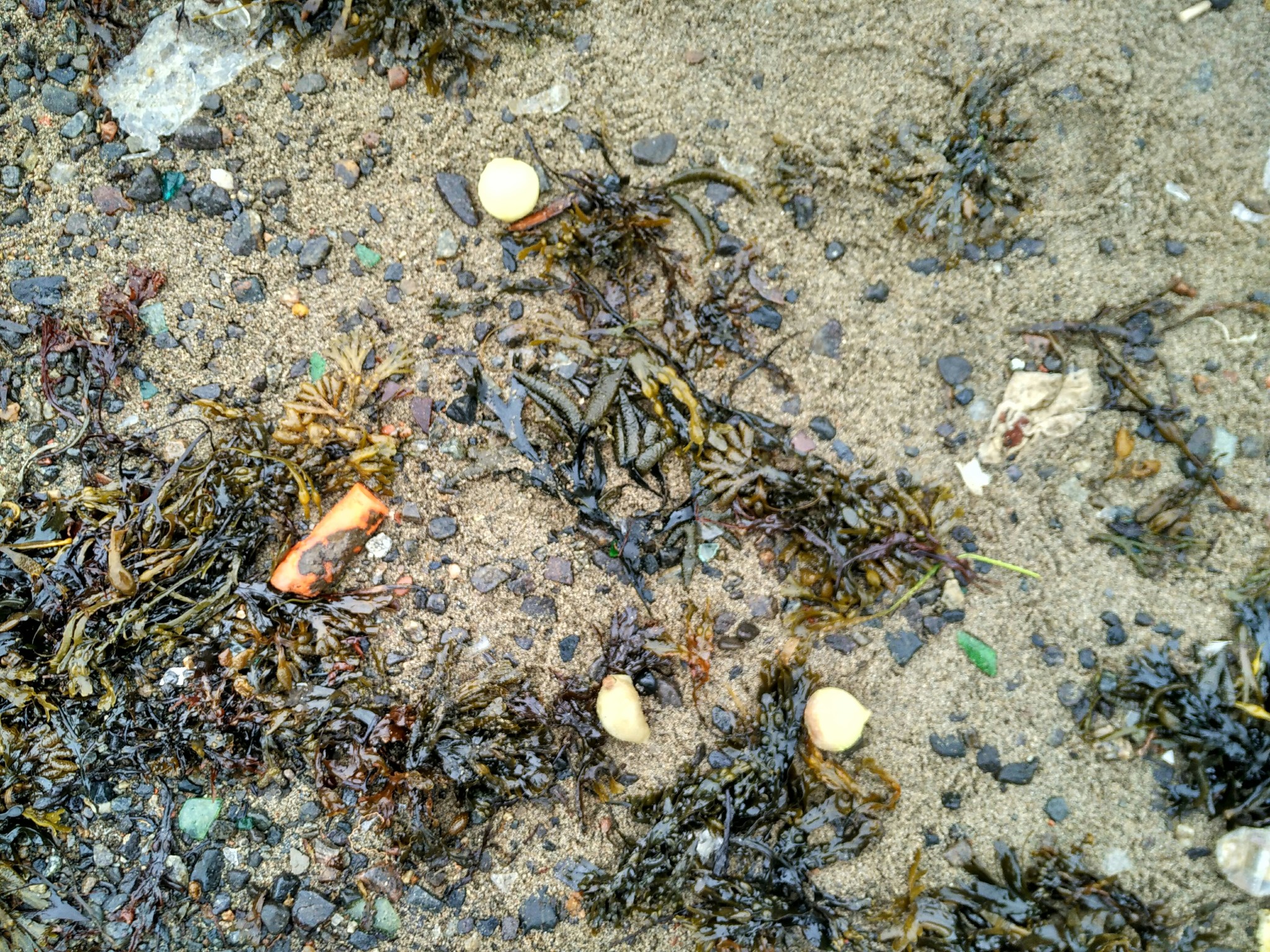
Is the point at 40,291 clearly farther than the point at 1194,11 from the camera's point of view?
Yes

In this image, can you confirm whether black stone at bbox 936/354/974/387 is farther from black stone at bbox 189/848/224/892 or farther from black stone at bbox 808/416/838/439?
black stone at bbox 189/848/224/892

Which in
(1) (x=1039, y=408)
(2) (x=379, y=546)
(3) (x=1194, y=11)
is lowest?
(2) (x=379, y=546)

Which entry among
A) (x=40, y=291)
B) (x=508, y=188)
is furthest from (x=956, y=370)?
(x=40, y=291)

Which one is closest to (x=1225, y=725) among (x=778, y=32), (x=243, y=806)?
(x=778, y=32)

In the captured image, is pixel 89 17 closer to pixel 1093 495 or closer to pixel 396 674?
pixel 396 674

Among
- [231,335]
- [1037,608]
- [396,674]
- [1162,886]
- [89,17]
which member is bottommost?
[1162,886]

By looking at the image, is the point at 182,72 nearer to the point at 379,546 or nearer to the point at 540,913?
the point at 379,546
